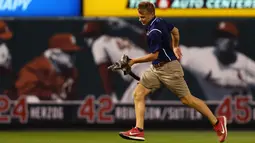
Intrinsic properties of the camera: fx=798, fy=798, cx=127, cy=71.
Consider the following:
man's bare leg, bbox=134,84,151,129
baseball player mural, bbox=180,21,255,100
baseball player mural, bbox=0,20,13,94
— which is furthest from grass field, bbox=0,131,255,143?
man's bare leg, bbox=134,84,151,129

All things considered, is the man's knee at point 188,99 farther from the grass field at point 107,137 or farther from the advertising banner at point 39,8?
the advertising banner at point 39,8

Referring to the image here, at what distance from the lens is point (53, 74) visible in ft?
51.2

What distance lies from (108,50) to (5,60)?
6.61 feet

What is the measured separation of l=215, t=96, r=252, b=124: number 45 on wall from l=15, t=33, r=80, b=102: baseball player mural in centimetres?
299

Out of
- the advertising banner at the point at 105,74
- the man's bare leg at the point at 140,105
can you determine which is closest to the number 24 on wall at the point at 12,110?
the advertising banner at the point at 105,74

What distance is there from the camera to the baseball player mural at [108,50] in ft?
51.1

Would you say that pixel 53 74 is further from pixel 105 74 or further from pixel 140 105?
pixel 140 105

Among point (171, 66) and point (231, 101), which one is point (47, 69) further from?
point (171, 66)

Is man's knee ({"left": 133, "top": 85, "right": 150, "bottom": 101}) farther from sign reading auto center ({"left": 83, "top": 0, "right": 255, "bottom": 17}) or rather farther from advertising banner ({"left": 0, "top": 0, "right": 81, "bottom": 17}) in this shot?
advertising banner ({"left": 0, "top": 0, "right": 81, "bottom": 17})

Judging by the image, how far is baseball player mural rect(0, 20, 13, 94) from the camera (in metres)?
15.5

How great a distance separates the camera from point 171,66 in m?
11.1

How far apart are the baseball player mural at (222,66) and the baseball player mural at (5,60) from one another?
11.1 ft

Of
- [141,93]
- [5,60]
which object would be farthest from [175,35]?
[5,60]

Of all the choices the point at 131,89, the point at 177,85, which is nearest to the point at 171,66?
the point at 177,85
